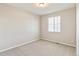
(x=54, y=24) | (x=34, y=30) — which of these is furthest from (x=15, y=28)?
(x=54, y=24)

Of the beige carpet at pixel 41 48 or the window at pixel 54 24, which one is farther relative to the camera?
the beige carpet at pixel 41 48

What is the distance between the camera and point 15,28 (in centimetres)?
180

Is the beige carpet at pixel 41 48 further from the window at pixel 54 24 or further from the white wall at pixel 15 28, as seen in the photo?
the window at pixel 54 24

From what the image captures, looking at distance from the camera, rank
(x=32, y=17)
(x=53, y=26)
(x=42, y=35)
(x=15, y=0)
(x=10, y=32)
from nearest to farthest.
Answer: (x=15, y=0)
(x=53, y=26)
(x=42, y=35)
(x=32, y=17)
(x=10, y=32)

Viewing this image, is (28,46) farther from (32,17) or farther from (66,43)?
(66,43)

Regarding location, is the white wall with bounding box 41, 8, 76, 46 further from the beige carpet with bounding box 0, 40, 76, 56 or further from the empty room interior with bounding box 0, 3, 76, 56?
the beige carpet with bounding box 0, 40, 76, 56

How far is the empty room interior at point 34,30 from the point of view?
1493 mm

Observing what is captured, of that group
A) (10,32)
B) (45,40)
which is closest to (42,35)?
(45,40)

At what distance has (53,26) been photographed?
1.44 meters

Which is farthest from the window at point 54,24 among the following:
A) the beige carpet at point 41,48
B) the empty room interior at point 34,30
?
the beige carpet at point 41,48

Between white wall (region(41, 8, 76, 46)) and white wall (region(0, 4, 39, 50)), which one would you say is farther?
white wall (region(0, 4, 39, 50))

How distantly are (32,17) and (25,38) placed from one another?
1.62 feet

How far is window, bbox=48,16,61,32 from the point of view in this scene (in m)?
1.45

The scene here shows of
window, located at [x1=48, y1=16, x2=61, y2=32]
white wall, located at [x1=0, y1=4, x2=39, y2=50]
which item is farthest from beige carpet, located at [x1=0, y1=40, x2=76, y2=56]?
window, located at [x1=48, y1=16, x2=61, y2=32]
